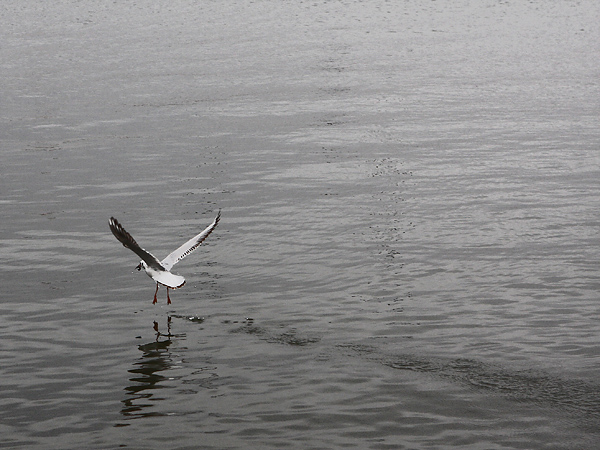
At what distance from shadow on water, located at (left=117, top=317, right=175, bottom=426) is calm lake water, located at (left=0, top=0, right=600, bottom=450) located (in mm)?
55

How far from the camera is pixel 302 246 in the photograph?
800 inches

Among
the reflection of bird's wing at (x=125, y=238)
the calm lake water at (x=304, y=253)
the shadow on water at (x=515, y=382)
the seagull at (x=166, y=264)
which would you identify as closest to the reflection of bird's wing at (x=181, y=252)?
the seagull at (x=166, y=264)

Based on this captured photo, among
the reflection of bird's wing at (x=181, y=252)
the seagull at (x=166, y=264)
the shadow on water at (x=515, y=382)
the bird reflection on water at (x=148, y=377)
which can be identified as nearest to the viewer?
the shadow on water at (x=515, y=382)

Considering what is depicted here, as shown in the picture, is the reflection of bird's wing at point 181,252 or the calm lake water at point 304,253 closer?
the calm lake water at point 304,253

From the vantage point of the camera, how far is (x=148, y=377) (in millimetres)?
14508

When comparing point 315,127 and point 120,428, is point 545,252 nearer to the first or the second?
point 120,428

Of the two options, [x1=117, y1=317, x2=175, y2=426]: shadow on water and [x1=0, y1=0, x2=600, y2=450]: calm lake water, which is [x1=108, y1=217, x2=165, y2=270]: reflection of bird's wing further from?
[x1=0, y1=0, x2=600, y2=450]: calm lake water

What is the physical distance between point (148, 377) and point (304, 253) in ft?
20.5

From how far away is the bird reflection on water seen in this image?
13516 mm

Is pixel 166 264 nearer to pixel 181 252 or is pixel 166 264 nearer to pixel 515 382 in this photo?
pixel 181 252

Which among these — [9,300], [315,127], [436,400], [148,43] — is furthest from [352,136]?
[148,43]

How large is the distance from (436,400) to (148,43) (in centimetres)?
3740

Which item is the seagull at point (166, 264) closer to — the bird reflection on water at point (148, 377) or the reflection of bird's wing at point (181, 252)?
the reflection of bird's wing at point (181, 252)

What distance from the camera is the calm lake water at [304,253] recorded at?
44.0 ft
